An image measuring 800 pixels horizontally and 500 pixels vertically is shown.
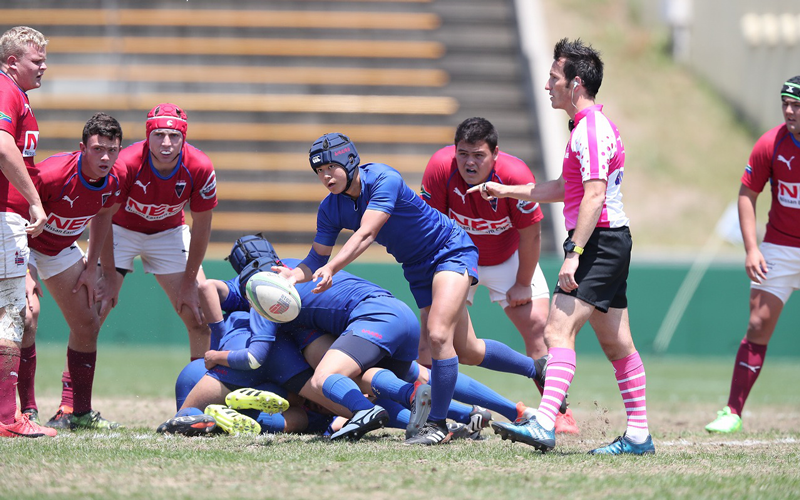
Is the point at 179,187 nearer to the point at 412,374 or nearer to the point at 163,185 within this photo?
the point at 163,185

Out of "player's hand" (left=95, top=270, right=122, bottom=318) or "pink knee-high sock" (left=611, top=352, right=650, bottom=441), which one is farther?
"player's hand" (left=95, top=270, right=122, bottom=318)

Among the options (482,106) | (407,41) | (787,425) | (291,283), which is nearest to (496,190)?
(291,283)

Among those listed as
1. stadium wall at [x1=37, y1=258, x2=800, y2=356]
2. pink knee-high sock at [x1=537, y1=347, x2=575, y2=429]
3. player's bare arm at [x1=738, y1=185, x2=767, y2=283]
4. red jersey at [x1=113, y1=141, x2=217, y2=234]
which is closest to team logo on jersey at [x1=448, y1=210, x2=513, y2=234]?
player's bare arm at [x1=738, y1=185, x2=767, y2=283]

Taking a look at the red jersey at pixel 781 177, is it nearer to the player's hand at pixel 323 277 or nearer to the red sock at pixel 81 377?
the player's hand at pixel 323 277

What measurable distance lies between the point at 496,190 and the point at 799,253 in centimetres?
279

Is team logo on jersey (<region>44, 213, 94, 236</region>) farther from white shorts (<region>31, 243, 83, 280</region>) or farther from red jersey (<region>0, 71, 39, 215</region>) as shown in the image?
red jersey (<region>0, 71, 39, 215</region>)

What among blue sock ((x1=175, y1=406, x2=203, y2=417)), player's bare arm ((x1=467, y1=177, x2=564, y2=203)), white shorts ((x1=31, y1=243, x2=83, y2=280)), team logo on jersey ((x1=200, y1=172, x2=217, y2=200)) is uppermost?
player's bare arm ((x1=467, y1=177, x2=564, y2=203))

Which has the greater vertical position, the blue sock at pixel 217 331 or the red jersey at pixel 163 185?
the red jersey at pixel 163 185

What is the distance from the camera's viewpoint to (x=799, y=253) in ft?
22.3

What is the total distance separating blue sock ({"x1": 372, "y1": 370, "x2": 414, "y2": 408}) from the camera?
222 inches

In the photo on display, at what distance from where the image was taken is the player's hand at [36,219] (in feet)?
17.1

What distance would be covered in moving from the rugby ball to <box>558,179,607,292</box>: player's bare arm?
5.28 ft

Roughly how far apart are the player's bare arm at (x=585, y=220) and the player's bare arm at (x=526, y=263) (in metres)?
1.89

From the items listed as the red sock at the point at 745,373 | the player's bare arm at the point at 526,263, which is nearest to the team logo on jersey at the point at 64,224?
the player's bare arm at the point at 526,263
